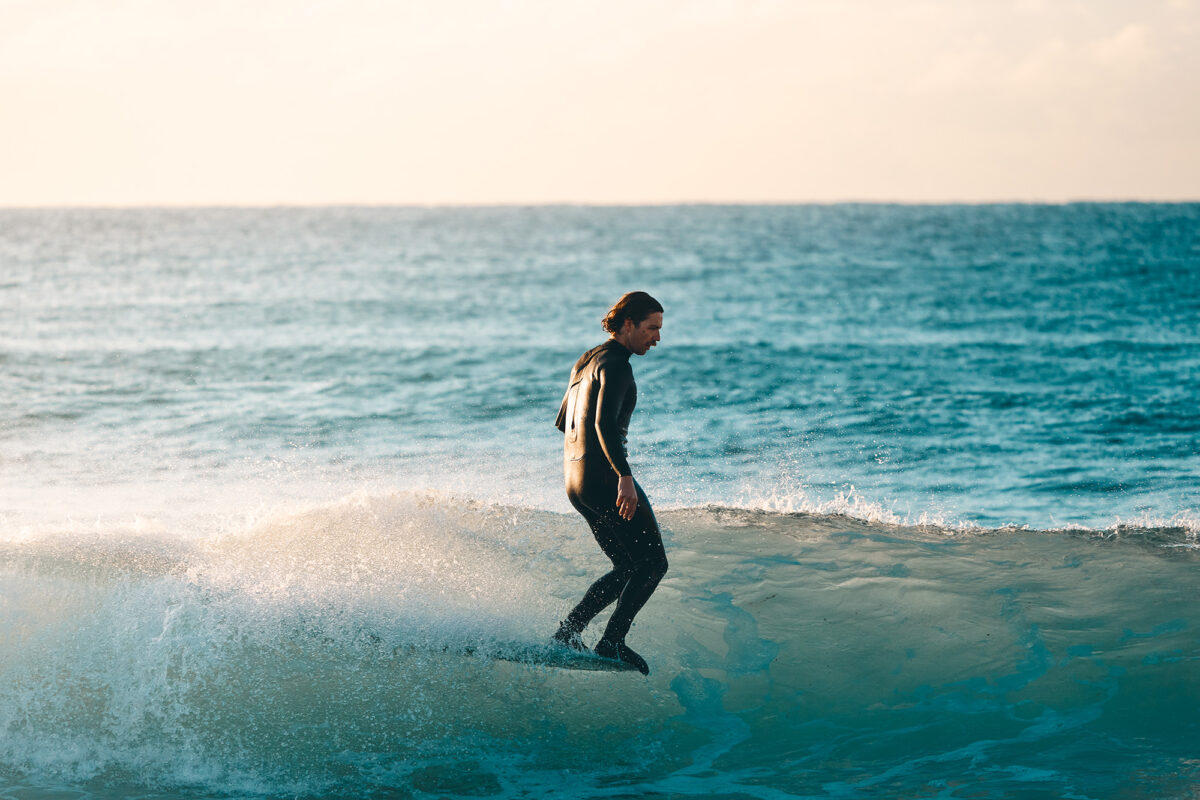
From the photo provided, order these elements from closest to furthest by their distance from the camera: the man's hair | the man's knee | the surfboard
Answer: the man's hair < the man's knee < the surfboard

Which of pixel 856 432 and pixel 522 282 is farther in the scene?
pixel 522 282

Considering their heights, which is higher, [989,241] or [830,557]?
[989,241]

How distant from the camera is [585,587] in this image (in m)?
7.64

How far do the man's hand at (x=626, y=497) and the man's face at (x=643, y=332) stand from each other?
0.71m

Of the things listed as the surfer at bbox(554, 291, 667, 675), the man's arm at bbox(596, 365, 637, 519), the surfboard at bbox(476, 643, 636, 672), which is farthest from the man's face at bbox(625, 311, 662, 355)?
the surfboard at bbox(476, 643, 636, 672)

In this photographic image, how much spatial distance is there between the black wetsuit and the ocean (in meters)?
0.72

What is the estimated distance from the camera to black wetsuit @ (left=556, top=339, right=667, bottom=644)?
5426mm

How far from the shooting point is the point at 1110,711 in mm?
6285

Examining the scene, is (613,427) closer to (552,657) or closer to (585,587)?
(552,657)

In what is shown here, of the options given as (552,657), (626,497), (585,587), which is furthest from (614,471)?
(585,587)

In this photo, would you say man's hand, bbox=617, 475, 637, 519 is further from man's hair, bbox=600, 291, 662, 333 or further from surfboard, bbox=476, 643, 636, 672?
surfboard, bbox=476, 643, 636, 672

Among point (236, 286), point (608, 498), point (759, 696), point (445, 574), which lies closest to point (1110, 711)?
point (759, 696)

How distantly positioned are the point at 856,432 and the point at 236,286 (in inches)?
1228

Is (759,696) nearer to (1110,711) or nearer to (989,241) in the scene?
(1110,711)
